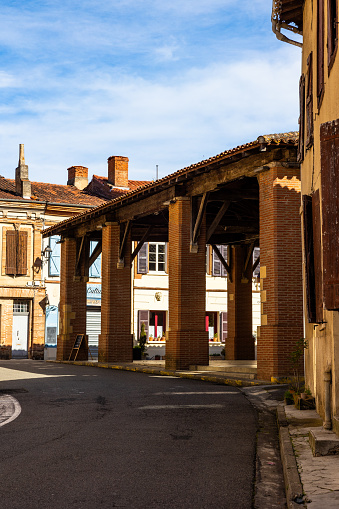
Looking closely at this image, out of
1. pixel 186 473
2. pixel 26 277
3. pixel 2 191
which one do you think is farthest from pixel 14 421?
pixel 2 191

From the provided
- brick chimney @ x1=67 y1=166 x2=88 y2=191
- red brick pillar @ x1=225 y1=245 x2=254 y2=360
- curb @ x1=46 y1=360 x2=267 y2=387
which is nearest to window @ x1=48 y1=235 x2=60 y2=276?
brick chimney @ x1=67 y1=166 x2=88 y2=191

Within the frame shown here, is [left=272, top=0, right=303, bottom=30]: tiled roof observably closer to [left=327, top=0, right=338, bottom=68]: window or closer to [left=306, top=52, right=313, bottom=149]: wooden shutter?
[left=306, top=52, right=313, bottom=149]: wooden shutter

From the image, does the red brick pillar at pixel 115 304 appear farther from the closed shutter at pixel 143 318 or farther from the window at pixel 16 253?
the closed shutter at pixel 143 318

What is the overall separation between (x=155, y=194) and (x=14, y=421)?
13.4 meters

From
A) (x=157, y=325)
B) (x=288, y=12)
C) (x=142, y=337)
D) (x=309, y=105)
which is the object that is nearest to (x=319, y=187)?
(x=309, y=105)

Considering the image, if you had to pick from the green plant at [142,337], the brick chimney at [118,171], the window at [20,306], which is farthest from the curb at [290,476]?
the brick chimney at [118,171]

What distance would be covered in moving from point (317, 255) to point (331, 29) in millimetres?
2896

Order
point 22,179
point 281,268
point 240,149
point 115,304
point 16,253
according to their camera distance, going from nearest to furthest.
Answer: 1. point 281,268
2. point 240,149
3. point 115,304
4. point 16,253
5. point 22,179

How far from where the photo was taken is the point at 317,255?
9.44m

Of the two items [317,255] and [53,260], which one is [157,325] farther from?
[317,255]

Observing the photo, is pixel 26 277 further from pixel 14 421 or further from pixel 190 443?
pixel 190 443

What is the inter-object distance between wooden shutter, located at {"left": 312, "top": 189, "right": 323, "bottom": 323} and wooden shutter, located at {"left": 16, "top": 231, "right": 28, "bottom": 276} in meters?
27.3

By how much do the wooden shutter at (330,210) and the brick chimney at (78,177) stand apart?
37198 millimetres

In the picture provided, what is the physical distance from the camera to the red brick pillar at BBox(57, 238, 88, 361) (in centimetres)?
2870
